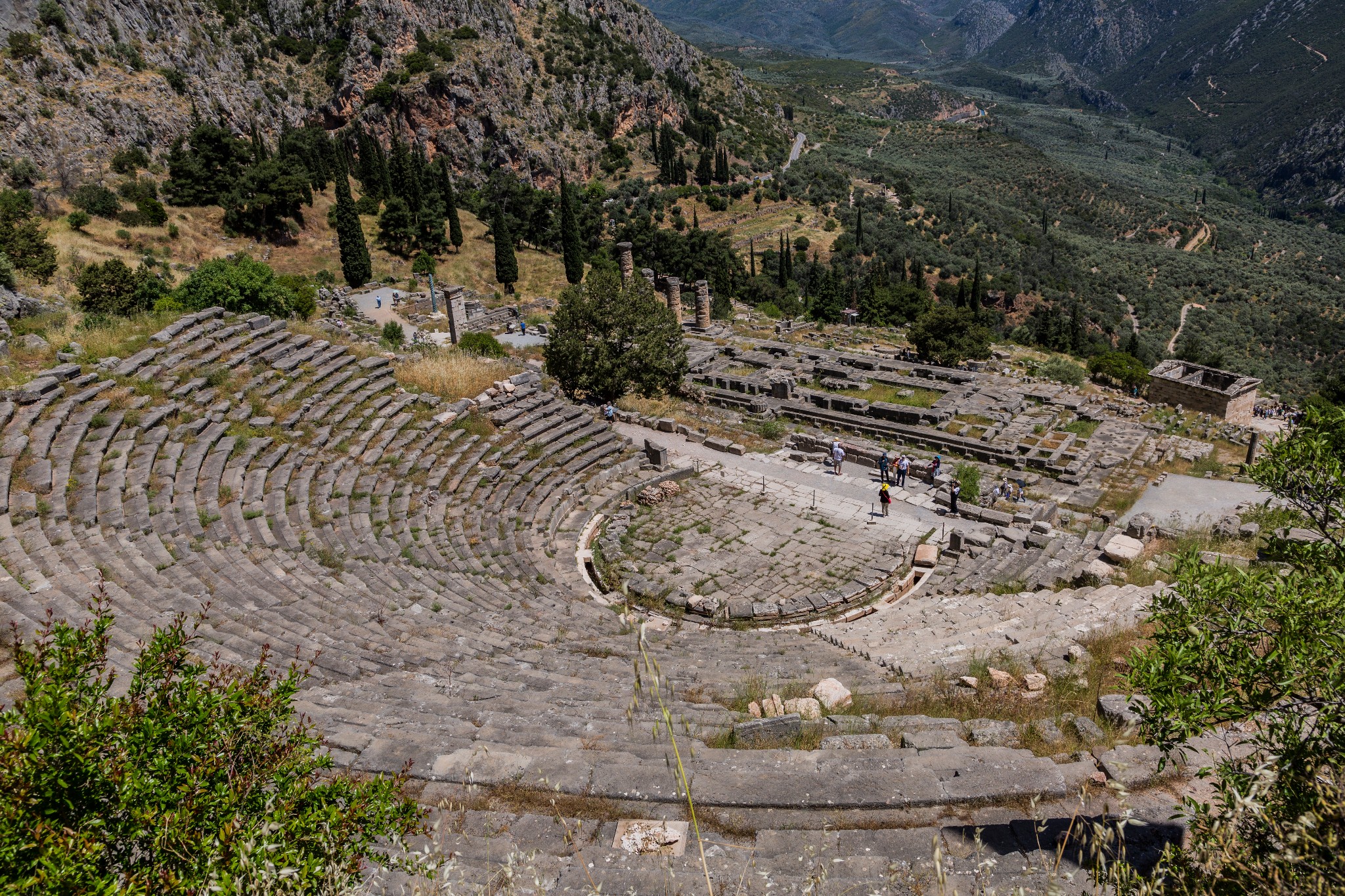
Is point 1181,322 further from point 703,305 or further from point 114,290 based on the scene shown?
point 114,290

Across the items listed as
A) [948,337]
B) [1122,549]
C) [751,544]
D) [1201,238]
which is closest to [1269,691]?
[1122,549]

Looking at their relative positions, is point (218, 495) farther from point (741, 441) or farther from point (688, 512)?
point (741, 441)

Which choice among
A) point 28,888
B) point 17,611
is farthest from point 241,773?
point 17,611

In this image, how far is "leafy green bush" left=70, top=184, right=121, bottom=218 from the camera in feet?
126

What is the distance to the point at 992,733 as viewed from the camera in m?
8.27

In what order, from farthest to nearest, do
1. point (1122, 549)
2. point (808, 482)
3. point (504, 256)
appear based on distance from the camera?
point (504, 256) → point (808, 482) → point (1122, 549)

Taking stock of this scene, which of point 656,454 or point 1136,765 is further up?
point 1136,765

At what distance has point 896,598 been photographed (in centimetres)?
1614

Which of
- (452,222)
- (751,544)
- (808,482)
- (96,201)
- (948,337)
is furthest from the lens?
(452,222)

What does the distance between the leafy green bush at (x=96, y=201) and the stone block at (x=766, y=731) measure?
4549 cm

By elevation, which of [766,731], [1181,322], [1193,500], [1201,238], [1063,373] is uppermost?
[766,731]

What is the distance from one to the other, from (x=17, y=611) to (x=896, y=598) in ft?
48.0

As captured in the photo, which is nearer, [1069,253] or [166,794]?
[166,794]

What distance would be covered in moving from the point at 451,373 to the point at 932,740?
18282 mm
